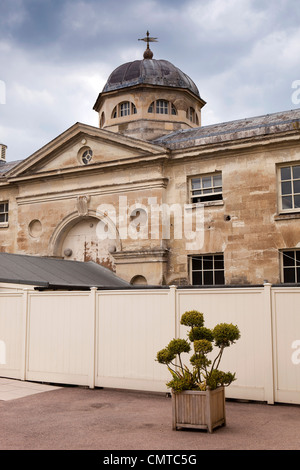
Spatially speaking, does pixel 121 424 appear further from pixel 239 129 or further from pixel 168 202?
pixel 239 129

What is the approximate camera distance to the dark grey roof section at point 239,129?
1931 centimetres

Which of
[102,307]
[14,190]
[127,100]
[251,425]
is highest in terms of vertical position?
[127,100]

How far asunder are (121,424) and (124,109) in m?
21.6

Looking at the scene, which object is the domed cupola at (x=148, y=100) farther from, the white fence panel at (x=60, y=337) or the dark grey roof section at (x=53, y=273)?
the white fence panel at (x=60, y=337)

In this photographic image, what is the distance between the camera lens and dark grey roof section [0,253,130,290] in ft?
51.5

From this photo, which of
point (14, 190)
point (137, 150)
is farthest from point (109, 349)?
point (14, 190)

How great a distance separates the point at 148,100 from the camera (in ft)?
90.1

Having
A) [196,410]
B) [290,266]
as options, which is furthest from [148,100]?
[196,410]

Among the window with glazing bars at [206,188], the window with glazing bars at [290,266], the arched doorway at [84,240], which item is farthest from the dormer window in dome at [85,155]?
the window with glazing bars at [290,266]

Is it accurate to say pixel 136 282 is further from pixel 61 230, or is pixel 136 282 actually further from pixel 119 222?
pixel 61 230

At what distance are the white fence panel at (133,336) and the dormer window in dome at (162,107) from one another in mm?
17055

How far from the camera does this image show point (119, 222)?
21.8 meters

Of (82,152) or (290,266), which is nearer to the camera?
(290,266)

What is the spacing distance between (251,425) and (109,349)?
14.5 feet
